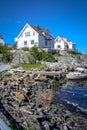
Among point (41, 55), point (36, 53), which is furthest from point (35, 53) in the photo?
point (41, 55)

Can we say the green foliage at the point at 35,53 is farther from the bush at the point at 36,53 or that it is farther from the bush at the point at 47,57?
the bush at the point at 47,57

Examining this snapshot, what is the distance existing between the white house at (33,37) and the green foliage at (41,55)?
6.48m

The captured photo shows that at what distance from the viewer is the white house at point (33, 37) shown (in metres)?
61.1

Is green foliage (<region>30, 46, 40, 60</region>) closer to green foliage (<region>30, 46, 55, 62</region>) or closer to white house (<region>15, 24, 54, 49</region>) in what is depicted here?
green foliage (<region>30, 46, 55, 62</region>)

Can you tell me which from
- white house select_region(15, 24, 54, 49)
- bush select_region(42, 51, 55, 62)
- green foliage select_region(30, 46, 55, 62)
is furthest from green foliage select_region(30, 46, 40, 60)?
white house select_region(15, 24, 54, 49)

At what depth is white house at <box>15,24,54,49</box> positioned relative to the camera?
201 feet

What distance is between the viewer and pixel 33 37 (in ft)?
202

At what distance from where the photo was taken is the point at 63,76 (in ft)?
128

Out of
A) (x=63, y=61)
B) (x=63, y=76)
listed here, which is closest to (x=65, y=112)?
(x=63, y=76)

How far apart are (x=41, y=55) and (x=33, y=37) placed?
9.75 meters

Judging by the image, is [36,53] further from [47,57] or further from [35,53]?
[47,57]

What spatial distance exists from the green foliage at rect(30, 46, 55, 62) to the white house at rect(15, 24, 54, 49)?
648 cm

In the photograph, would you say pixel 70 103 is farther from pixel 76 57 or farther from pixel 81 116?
pixel 76 57

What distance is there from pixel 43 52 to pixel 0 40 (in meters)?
26.3
